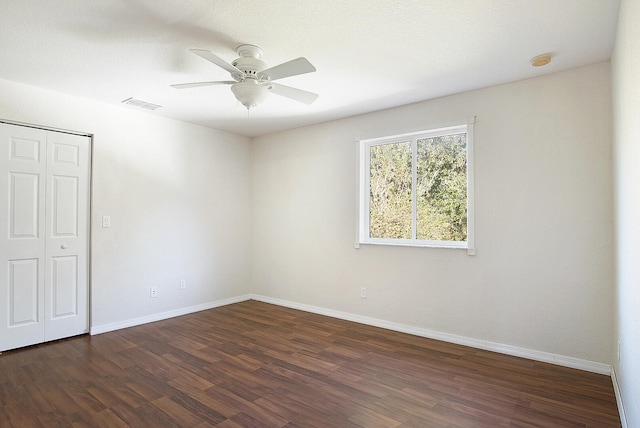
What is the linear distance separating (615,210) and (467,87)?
1.61m

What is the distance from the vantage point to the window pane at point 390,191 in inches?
155

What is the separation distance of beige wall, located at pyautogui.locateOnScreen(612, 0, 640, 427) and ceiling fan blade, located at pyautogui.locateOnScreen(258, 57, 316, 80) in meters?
1.66

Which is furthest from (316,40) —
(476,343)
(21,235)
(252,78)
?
(21,235)

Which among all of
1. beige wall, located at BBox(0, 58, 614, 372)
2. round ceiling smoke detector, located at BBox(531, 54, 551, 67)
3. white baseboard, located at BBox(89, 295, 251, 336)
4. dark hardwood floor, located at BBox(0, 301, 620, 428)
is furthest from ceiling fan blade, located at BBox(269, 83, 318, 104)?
white baseboard, located at BBox(89, 295, 251, 336)

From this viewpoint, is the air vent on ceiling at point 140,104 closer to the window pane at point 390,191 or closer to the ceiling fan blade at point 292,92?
the ceiling fan blade at point 292,92

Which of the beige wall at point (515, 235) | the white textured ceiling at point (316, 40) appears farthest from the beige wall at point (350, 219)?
the white textured ceiling at point (316, 40)

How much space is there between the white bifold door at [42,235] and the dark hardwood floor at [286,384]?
0.83 ft

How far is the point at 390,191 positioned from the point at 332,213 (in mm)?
839

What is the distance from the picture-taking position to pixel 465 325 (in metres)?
3.38

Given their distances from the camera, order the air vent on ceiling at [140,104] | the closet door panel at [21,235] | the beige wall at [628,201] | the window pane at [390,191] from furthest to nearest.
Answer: the window pane at [390,191] < the air vent on ceiling at [140,104] < the closet door panel at [21,235] < the beige wall at [628,201]

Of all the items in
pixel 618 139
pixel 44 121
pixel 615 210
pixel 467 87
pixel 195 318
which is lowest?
pixel 195 318

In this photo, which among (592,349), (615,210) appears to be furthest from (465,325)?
(615,210)

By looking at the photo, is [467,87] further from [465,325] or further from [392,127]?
[465,325]

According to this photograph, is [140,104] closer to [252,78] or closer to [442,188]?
[252,78]
